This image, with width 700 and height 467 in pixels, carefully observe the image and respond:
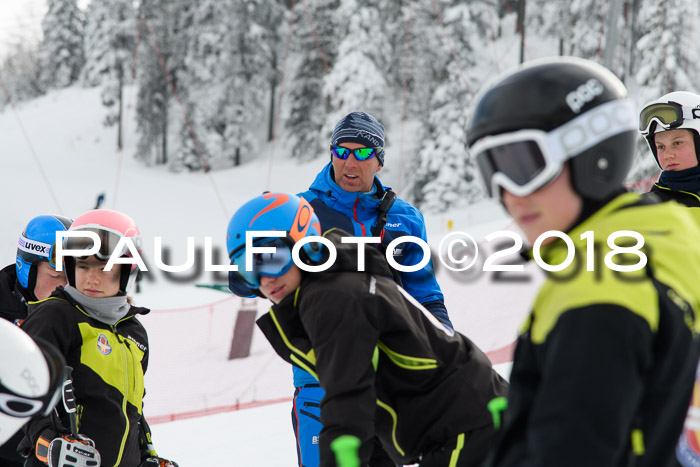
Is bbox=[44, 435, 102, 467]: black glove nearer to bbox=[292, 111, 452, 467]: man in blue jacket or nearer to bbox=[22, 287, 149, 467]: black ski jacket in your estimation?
bbox=[22, 287, 149, 467]: black ski jacket

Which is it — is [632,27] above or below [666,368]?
above

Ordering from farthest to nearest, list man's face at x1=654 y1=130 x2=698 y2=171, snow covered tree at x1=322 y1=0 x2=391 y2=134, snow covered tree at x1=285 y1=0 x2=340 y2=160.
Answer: snow covered tree at x1=285 y1=0 x2=340 y2=160 → snow covered tree at x1=322 y1=0 x2=391 y2=134 → man's face at x1=654 y1=130 x2=698 y2=171

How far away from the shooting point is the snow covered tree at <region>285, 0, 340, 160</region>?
116 ft

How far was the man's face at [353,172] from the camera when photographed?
3676 millimetres

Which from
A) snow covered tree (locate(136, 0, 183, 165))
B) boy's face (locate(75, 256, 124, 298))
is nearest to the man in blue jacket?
boy's face (locate(75, 256, 124, 298))

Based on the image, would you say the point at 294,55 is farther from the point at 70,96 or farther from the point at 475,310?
the point at 475,310

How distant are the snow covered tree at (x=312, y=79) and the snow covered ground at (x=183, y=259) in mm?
1451

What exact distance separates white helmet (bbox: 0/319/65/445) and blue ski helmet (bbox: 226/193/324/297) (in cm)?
74

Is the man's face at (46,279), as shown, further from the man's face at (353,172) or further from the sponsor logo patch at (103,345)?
the man's face at (353,172)

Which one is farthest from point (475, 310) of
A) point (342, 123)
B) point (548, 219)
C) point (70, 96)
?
point (70, 96)

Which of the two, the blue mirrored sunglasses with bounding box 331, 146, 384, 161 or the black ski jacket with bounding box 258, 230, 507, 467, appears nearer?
the black ski jacket with bounding box 258, 230, 507, 467

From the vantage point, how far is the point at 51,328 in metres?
2.88

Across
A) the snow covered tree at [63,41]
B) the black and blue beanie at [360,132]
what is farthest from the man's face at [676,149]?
the snow covered tree at [63,41]

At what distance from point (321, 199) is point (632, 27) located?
1386 inches
